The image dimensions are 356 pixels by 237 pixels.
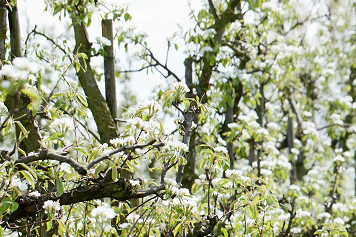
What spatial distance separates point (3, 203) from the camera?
2094 millimetres

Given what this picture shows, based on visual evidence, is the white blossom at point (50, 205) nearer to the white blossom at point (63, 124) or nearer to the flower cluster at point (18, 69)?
the white blossom at point (63, 124)

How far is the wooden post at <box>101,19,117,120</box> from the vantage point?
4.13 metres

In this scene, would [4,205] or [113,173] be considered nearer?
[4,205]

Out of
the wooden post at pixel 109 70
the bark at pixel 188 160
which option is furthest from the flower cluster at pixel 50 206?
the bark at pixel 188 160

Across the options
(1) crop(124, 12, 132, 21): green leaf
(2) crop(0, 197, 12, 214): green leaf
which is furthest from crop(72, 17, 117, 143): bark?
(2) crop(0, 197, 12, 214): green leaf

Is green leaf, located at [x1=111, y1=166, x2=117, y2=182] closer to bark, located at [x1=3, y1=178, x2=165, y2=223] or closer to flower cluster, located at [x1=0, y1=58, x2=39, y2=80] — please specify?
bark, located at [x1=3, y1=178, x2=165, y2=223]

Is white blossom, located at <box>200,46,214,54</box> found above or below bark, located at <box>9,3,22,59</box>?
above

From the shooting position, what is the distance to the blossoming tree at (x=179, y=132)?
96.8 inches

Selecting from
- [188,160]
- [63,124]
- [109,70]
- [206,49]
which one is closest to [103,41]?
[109,70]

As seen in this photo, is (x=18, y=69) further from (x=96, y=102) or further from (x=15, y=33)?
(x=96, y=102)

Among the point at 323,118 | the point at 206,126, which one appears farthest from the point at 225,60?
the point at 323,118

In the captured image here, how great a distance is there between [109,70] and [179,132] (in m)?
1.41

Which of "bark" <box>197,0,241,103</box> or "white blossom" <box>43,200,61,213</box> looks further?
"bark" <box>197,0,241,103</box>

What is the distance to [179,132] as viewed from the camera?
2992 mm
